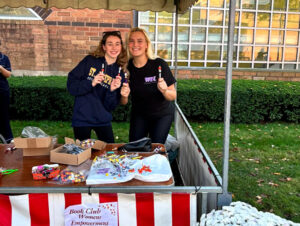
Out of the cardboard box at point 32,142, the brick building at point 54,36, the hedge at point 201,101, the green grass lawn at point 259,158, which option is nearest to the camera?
the cardboard box at point 32,142

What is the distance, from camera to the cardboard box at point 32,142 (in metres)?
2.41

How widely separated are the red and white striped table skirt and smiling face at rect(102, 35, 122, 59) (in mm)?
1448

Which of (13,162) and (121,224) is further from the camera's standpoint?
(13,162)

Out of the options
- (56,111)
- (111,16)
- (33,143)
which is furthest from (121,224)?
(111,16)

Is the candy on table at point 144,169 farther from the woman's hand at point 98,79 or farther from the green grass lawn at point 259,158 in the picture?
the green grass lawn at point 259,158

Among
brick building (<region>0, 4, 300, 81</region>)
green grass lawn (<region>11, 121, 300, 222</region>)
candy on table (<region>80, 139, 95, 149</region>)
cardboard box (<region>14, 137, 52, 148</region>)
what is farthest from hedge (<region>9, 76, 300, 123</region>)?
cardboard box (<region>14, 137, 52, 148</region>)

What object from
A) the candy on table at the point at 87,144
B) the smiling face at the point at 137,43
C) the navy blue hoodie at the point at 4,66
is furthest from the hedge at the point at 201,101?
the candy on table at the point at 87,144

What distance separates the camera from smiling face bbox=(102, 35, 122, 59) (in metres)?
2.87

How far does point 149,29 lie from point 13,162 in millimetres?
6966

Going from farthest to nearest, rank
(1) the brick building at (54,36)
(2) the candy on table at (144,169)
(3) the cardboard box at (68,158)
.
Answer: (1) the brick building at (54,36)
(3) the cardboard box at (68,158)
(2) the candy on table at (144,169)

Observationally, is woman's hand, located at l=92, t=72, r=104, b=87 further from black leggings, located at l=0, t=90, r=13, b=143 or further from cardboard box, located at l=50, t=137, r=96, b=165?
Answer: black leggings, located at l=0, t=90, r=13, b=143

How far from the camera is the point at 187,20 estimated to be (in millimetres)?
8664

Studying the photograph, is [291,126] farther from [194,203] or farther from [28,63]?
[28,63]

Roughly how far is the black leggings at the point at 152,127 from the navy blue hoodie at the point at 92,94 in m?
0.58
